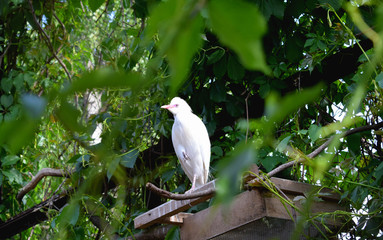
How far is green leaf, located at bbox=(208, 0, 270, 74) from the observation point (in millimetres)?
186

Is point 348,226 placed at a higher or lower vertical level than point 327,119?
lower

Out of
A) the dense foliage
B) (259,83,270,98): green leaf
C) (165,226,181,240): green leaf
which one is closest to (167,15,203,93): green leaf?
the dense foliage

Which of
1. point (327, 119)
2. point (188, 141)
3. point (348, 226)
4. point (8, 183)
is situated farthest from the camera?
point (8, 183)

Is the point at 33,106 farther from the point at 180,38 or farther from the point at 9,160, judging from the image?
the point at 9,160

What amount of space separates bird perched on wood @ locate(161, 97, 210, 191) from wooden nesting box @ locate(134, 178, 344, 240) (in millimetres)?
445

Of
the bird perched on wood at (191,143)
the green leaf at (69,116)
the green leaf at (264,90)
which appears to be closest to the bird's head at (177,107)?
the bird perched on wood at (191,143)

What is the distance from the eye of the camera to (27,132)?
0.21 meters

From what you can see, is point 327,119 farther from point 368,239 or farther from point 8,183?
point 8,183

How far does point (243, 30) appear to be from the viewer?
0.19 metres

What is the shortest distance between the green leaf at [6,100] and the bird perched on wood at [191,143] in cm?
117

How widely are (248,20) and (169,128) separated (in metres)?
2.49

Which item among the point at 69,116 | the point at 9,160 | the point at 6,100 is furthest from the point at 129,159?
the point at 69,116

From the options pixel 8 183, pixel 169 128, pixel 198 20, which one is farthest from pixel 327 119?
pixel 198 20

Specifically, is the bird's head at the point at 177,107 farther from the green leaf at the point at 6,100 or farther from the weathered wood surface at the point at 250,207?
the green leaf at the point at 6,100
